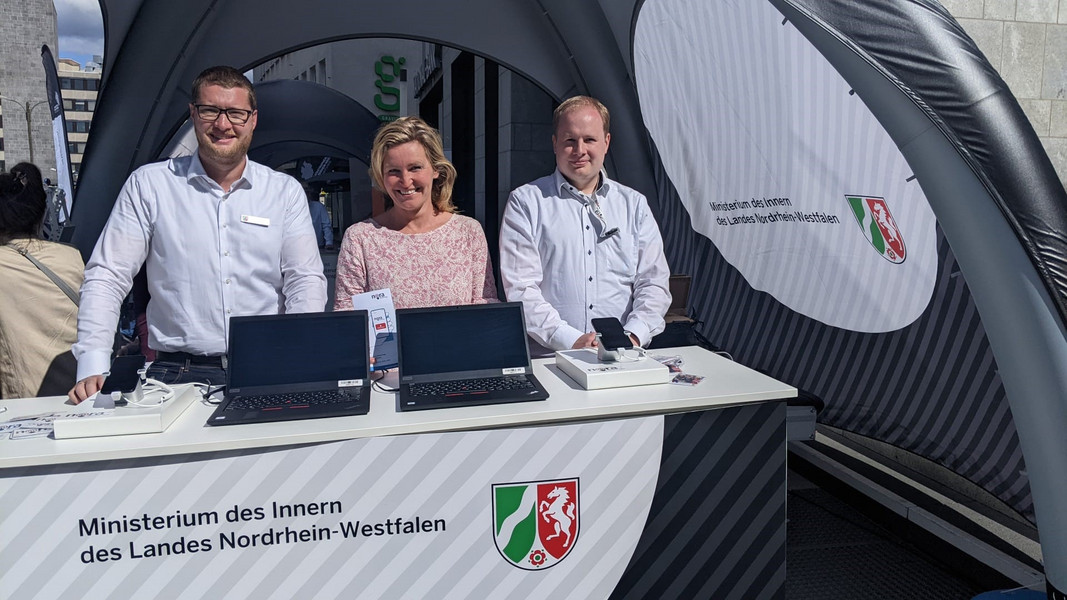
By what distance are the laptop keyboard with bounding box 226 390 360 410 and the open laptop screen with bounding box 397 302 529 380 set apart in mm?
165

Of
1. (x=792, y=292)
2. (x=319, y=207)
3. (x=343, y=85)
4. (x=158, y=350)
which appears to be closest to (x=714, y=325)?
(x=792, y=292)

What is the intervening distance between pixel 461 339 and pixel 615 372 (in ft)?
1.28

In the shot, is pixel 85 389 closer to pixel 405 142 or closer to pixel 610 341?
pixel 405 142

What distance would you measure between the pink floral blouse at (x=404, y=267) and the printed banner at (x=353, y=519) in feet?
2.17

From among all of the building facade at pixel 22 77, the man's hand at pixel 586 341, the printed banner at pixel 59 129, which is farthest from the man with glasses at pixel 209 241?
the building facade at pixel 22 77

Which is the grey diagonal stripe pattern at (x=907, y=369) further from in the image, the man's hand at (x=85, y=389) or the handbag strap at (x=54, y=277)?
the handbag strap at (x=54, y=277)

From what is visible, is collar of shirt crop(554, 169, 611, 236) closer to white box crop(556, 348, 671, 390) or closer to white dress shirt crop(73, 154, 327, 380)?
white box crop(556, 348, 671, 390)

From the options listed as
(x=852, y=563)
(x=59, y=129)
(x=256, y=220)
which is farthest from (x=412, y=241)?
(x=59, y=129)

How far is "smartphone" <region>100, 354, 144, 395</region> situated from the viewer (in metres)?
1.50

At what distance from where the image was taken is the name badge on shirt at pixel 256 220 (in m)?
2.09

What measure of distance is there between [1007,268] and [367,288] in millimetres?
1683

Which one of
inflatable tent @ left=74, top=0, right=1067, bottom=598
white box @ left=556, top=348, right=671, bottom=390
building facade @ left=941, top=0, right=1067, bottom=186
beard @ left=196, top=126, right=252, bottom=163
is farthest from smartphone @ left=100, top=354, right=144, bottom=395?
building facade @ left=941, top=0, right=1067, bottom=186

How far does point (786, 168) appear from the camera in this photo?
313cm

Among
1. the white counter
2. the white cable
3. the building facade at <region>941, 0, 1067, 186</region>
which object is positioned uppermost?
the building facade at <region>941, 0, 1067, 186</region>
